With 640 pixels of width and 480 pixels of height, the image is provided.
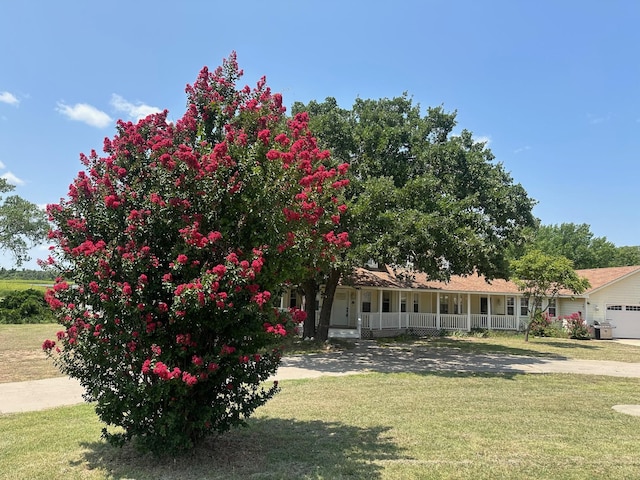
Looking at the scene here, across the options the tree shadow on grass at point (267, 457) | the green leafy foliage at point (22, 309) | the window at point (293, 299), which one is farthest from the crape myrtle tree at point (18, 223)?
the tree shadow on grass at point (267, 457)

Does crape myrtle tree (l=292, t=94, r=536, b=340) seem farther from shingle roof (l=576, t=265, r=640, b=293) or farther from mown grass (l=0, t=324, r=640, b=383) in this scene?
shingle roof (l=576, t=265, r=640, b=293)

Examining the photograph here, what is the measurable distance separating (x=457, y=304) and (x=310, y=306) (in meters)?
13.1

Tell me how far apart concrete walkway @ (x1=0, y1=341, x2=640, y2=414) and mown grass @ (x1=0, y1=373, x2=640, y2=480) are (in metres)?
1.54

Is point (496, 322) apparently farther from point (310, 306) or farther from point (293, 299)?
point (310, 306)

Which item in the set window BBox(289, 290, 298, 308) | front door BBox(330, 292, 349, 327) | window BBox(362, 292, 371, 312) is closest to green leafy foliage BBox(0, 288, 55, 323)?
window BBox(289, 290, 298, 308)

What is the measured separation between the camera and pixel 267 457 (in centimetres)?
560

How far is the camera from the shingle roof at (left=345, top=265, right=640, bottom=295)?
80.8ft

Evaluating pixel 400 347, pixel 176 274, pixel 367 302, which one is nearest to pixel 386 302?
pixel 367 302

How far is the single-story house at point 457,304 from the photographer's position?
84.3 ft

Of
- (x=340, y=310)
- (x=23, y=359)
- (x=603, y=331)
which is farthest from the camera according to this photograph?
(x=603, y=331)

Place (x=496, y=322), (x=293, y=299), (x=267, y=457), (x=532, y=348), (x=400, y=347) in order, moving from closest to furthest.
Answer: (x=267, y=457)
(x=400, y=347)
(x=532, y=348)
(x=293, y=299)
(x=496, y=322)

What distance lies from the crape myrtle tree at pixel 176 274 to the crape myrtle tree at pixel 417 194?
8303 mm

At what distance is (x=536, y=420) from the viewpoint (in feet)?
25.4

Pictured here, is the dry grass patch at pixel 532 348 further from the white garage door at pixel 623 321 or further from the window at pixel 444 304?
the white garage door at pixel 623 321
